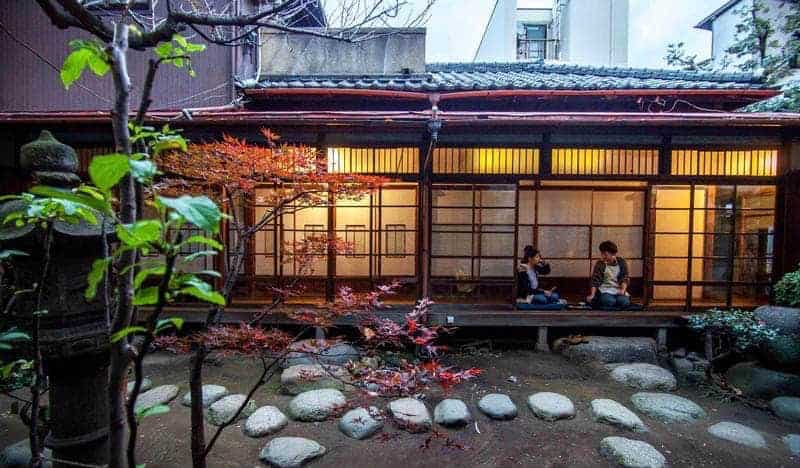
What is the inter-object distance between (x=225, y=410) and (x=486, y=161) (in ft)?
19.1

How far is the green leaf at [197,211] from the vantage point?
0.93 meters

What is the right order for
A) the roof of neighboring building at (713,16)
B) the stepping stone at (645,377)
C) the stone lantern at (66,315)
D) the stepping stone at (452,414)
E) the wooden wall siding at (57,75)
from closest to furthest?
the stone lantern at (66,315) → the stepping stone at (452,414) → the stepping stone at (645,377) → the wooden wall siding at (57,75) → the roof of neighboring building at (713,16)

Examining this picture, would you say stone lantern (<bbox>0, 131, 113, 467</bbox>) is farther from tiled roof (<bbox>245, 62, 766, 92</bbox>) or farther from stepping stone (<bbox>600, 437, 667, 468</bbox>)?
tiled roof (<bbox>245, 62, 766, 92</bbox>)

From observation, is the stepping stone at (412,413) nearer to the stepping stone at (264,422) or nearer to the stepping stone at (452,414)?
the stepping stone at (452,414)

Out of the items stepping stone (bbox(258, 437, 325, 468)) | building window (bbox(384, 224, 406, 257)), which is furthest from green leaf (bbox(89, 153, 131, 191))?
building window (bbox(384, 224, 406, 257))

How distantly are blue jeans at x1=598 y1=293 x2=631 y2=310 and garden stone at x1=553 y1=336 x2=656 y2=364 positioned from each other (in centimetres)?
60

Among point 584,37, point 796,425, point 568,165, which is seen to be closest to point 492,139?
A: point 568,165

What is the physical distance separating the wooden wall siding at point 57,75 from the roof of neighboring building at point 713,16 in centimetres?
1812

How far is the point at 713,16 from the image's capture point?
636 inches

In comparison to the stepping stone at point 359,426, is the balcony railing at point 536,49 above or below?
above

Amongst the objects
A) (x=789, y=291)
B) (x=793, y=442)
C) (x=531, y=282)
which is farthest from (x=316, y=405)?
(x=789, y=291)

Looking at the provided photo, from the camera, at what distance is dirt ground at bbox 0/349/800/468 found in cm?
421

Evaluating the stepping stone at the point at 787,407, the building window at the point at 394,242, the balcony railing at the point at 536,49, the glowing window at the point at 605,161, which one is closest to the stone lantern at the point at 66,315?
the glowing window at the point at 605,161

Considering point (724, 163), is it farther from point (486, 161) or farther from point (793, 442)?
point (793, 442)
